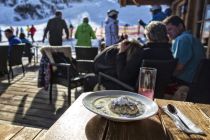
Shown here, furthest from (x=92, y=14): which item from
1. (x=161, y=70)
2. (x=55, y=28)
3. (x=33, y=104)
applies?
(x=161, y=70)

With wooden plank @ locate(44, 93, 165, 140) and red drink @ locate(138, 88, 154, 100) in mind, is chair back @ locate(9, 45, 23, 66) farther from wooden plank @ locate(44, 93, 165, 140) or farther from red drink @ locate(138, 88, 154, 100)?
wooden plank @ locate(44, 93, 165, 140)

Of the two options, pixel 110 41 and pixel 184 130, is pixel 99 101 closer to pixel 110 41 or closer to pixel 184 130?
pixel 184 130

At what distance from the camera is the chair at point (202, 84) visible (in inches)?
82.1

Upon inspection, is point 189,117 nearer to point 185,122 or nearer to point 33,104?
point 185,122

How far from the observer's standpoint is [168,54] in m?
2.48

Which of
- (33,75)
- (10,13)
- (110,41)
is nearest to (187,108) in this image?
(110,41)

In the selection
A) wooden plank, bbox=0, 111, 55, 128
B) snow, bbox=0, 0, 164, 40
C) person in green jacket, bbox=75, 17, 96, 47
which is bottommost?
wooden plank, bbox=0, 111, 55, 128

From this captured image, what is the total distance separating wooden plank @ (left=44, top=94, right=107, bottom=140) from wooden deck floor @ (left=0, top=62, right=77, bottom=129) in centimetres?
203

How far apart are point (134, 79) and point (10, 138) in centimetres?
151

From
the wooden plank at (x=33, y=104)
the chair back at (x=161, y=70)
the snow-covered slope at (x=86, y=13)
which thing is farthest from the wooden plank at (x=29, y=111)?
the snow-covered slope at (x=86, y=13)

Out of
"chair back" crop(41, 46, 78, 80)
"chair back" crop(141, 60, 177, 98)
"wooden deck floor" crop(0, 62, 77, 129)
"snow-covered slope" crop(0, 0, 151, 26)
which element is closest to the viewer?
"chair back" crop(141, 60, 177, 98)

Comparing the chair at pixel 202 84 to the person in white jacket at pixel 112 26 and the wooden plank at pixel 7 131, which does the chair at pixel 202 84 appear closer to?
the wooden plank at pixel 7 131

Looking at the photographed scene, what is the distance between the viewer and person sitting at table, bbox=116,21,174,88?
244 cm

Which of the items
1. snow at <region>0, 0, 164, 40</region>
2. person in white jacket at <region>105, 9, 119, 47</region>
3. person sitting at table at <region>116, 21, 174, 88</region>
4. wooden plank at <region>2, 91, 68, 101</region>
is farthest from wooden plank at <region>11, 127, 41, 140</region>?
snow at <region>0, 0, 164, 40</region>
